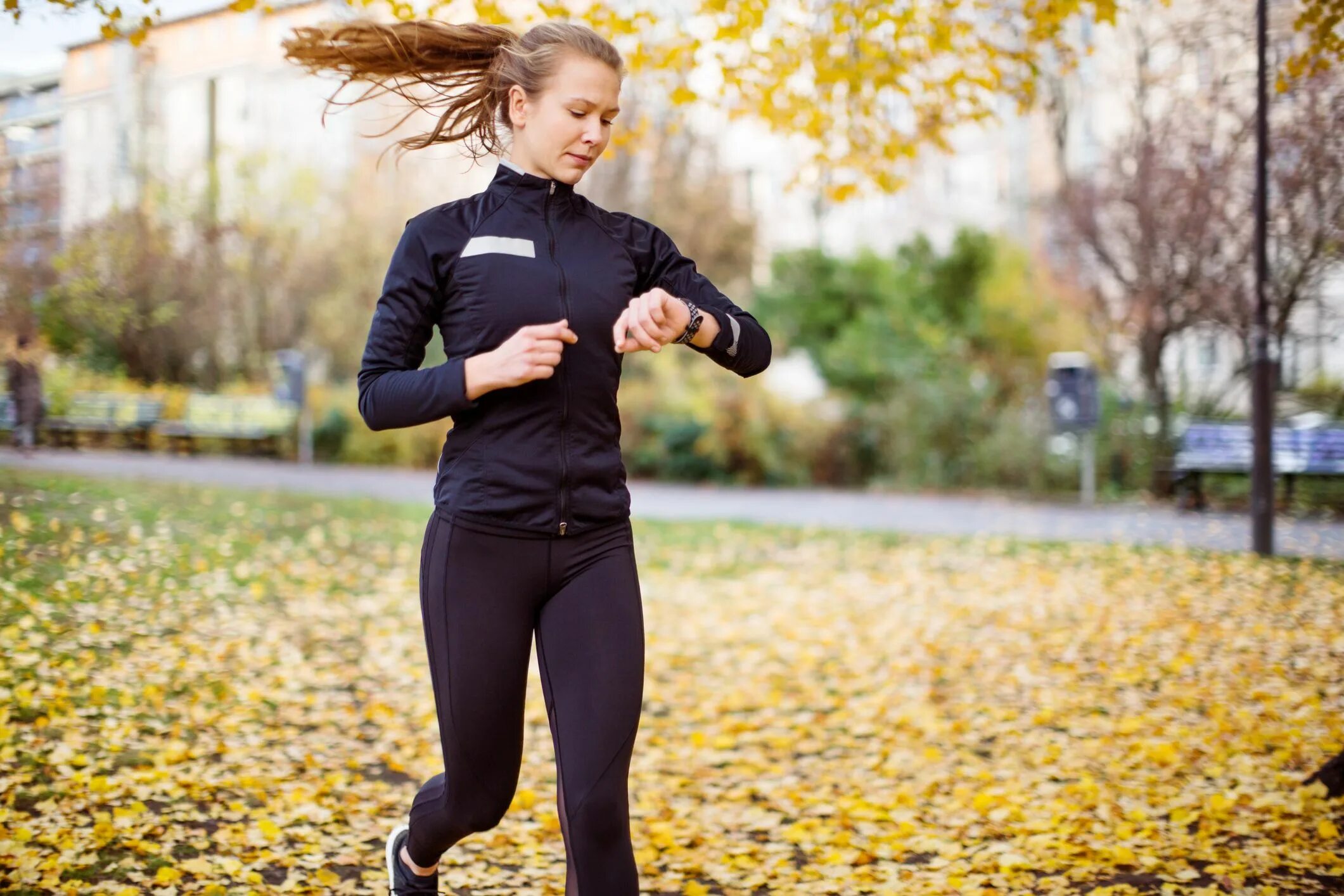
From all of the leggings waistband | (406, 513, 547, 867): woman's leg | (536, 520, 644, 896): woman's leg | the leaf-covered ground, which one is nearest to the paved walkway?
the leaf-covered ground

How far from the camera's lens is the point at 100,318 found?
23.2 ft

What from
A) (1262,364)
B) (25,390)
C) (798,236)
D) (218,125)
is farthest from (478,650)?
(798,236)

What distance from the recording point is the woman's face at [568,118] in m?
2.60

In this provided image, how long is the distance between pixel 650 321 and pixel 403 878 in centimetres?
160

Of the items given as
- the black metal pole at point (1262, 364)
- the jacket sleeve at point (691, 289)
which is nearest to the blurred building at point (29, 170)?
the jacket sleeve at point (691, 289)

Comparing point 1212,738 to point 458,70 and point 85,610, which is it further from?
point 85,610

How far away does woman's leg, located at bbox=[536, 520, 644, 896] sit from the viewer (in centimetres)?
253

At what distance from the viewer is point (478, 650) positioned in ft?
8.61

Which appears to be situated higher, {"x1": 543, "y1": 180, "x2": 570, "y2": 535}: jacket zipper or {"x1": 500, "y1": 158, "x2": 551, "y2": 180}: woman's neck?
{"x1": 500, "y1": 158, "x2": 551, "y2": 180}: woman's neck

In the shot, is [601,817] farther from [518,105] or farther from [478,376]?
[518,105]

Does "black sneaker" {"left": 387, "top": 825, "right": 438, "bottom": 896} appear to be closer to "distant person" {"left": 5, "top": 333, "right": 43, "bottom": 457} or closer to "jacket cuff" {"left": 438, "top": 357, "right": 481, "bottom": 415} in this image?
"jacket cuff" {"left": 438, "top": 357, "right": 481, "bottom": 415}

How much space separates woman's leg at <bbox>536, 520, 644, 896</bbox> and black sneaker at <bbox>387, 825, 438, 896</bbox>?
0.54 m

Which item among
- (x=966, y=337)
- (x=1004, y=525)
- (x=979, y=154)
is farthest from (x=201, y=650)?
(x=979, y=154)

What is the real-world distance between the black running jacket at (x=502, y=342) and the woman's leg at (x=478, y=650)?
0.08 meters
